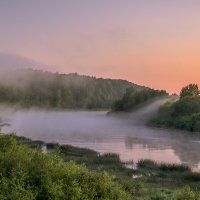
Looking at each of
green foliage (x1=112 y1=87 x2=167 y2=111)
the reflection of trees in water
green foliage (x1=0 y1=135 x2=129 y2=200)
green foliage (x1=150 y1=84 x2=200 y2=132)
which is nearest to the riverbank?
the reflection of trees in water

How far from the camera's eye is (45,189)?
12.7 m

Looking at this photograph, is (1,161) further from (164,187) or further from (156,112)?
(156,112)

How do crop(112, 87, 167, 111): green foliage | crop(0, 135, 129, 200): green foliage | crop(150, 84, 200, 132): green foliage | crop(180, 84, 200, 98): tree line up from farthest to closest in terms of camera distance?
crop(112, 87, 167, 111): green foliage
crop(180, 84, 200, 98): tree
crop(150, 84, 200, 132): green foliage
crop(0, 135, 129, 200): green foliage

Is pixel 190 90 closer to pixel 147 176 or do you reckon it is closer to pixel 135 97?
pixel 135 97

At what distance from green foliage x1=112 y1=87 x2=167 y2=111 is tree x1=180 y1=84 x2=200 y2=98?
18953 millimetres

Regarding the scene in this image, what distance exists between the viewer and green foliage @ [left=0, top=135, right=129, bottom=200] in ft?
40.4

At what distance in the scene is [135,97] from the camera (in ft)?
487

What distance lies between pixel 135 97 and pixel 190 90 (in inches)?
961

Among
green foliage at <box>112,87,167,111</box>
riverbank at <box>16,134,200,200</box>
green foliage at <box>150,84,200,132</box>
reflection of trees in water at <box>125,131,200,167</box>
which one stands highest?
green foliage at <box>112,87,167,111</box>

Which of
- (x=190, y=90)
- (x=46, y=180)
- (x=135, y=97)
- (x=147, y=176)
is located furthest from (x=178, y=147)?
(x=135, y=97)

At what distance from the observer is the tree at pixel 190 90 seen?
12668 centimetres

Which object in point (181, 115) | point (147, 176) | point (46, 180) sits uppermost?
point (181, 115)

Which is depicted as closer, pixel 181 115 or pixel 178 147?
pixel 178 147

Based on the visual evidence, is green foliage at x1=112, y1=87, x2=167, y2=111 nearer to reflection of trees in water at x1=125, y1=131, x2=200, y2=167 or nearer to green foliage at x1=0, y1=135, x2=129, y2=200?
reflection of trees in water at x1=125, y1=131, x2=200, y2=167
